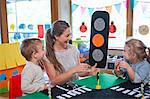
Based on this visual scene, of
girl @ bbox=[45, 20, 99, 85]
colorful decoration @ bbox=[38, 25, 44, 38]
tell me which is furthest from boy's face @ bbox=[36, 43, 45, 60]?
colorful decoration @ bbox=[38, 25, 44, 38]

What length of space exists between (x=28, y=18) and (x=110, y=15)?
3.95ft

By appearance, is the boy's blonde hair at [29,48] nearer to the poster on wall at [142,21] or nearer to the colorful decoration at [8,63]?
the colorful decoration at [8,63]

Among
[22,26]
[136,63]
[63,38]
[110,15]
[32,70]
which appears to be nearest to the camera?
[32,70]

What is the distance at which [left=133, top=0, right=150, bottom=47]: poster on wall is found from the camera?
3113 mm

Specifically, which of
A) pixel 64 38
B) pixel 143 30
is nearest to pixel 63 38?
pixel 64 38

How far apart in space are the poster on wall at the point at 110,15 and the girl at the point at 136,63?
159 cm

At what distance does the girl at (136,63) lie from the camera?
1.63 meters

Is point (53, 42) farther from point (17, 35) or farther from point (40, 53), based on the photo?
point (17, 35)

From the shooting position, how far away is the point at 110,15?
3.37m

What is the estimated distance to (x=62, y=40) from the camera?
1838 millimetres

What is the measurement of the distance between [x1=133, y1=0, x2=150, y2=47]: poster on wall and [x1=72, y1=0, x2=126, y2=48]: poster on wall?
0.54 feet

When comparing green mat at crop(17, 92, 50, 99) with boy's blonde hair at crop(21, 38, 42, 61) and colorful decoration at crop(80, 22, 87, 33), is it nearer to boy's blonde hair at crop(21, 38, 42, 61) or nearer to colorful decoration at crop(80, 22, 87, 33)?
boy's blonde hair at crop(21, 38, 42, 61)

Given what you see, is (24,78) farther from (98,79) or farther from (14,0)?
(14,0)

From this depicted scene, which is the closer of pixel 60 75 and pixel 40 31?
pixel 60 75
